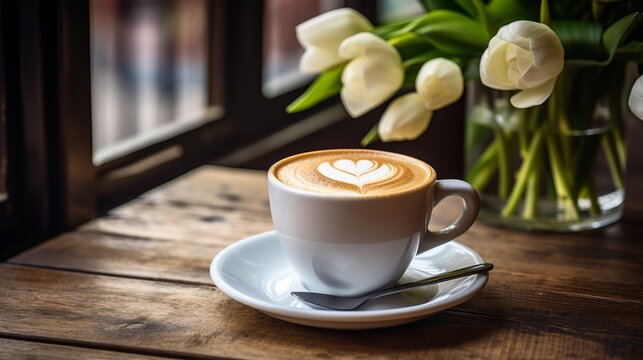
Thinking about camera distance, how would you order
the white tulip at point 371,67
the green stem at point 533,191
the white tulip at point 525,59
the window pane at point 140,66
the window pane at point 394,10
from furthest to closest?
the window pane at point 140,66, the window pane at point 394,10, the green stem at point 533,191, the white tulip at point 371,67, the white tulip at point 525,59

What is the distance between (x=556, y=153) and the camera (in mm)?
1008

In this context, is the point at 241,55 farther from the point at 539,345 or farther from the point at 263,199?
the point at 539,345

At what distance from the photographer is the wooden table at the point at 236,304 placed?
0.69 metres

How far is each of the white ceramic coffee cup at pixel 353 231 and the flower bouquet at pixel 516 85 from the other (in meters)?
0.18

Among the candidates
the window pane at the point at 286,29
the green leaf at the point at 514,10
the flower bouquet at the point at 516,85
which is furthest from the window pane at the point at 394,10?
the green leaf at the point at 514,10

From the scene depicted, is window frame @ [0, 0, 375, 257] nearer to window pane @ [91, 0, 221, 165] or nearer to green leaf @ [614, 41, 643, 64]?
green leaf @ [614, 41, 643, 64]

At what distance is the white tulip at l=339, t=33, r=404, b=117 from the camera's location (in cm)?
92

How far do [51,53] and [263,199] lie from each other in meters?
0.34

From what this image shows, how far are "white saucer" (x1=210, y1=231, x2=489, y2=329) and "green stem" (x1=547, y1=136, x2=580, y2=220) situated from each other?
0.73 feet

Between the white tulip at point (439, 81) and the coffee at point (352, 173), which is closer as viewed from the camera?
the coffee at point (352, 173)

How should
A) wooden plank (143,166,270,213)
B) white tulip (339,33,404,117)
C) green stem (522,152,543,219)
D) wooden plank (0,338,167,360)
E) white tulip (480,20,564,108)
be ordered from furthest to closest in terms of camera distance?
wooden plank (143,166,270,213)
green stem (522,152,543,219)
white tulip (339,33,404,117)
white tulip (480,20,564,108)
wooden plank (0,338,167,360)

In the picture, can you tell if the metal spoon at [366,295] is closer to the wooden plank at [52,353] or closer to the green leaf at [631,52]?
the wooden plank at [52,353]

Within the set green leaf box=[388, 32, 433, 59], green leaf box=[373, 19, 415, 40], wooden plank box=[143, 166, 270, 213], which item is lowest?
wooden plank box=[143, 166, 270, 213]

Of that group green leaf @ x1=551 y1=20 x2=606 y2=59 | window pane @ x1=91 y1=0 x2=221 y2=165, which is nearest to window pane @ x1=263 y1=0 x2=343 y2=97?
window pane @ x1=91 y1=0 x2=221 y2=165
